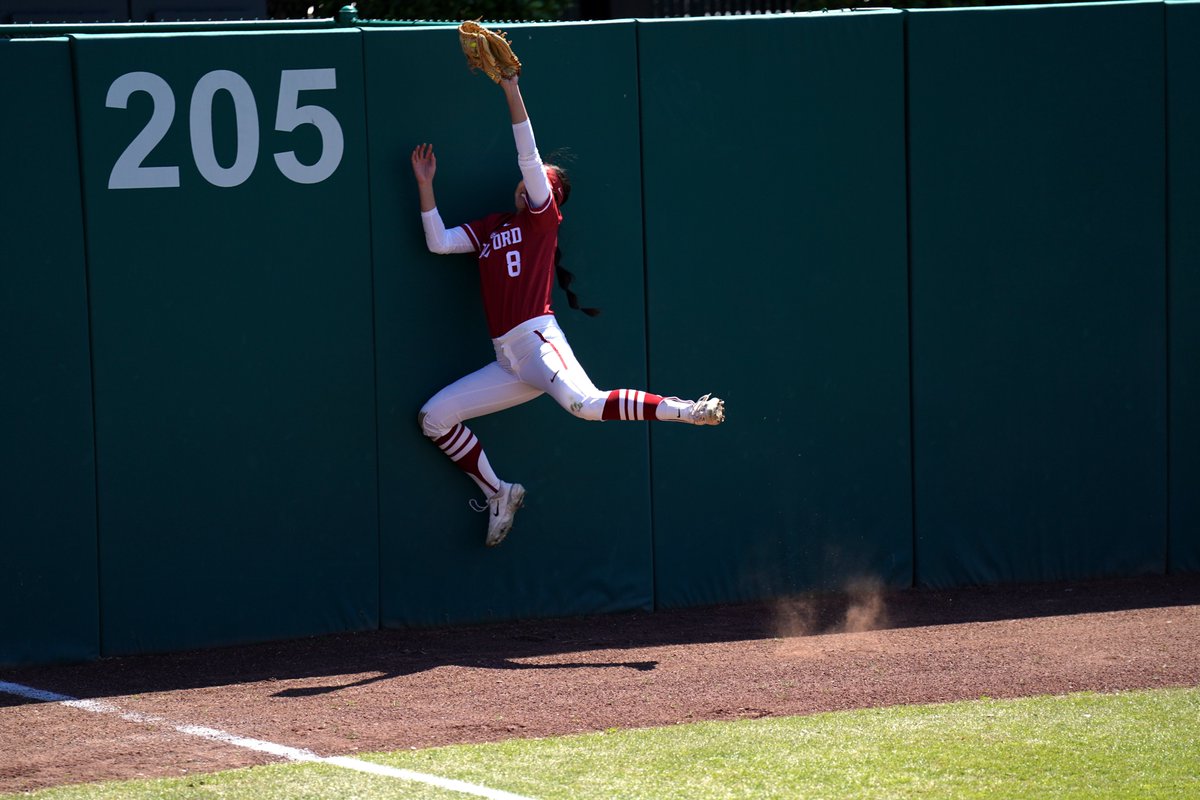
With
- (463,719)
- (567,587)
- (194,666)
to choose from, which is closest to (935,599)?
(567,587)

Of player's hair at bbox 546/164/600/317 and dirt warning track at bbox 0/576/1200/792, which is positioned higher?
player's hair at bbox 546/164/600/317

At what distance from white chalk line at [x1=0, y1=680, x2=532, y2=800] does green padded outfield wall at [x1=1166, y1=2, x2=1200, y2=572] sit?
4846 millimetres

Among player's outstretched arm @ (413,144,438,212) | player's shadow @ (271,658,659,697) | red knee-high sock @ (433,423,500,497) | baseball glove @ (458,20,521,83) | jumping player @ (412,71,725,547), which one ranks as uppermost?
baseball glove @ (458,20,521,83)

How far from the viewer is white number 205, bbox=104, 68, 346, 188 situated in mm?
6633

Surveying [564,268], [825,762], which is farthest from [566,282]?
[825,762]

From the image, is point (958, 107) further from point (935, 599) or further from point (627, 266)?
point (935, 599)

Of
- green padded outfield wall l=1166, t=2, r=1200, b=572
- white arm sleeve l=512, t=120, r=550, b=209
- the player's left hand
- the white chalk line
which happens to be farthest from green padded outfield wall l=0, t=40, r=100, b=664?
green padded outfield wall l=1166, t=2, r=1200, b=572

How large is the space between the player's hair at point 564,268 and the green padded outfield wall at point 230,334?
0.90m

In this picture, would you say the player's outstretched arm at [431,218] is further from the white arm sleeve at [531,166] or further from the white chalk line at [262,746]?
the white chalk line at [262,746]

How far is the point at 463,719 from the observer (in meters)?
5.82

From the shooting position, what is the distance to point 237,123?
679cm

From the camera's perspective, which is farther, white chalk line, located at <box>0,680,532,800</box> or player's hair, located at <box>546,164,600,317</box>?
player's hair, located at <box>546,164,600,317</box>

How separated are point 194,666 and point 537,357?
2.04 metres

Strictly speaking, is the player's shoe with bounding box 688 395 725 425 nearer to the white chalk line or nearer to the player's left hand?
the player's left hand
